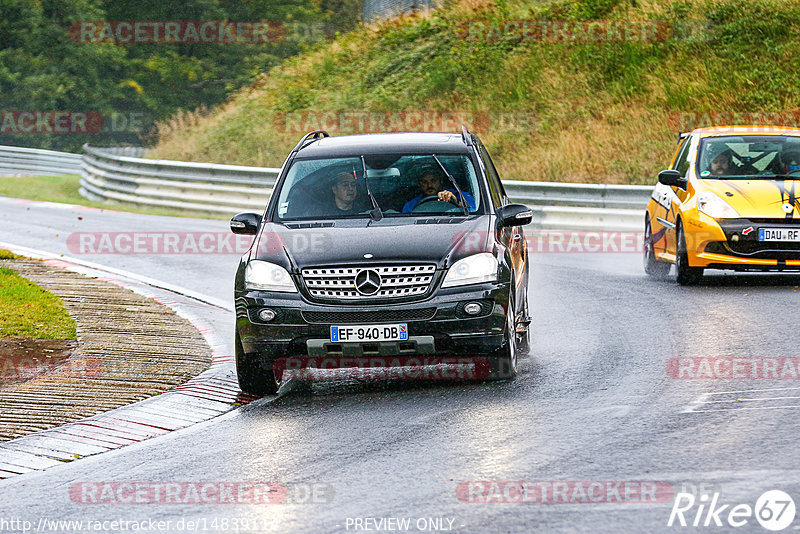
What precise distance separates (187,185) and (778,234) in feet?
49.1

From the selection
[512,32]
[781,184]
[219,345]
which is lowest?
[219,345]

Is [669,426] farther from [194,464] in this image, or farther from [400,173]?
[400,173]

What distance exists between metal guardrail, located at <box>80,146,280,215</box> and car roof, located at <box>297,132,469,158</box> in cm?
1330

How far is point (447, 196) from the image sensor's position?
32.2 ft

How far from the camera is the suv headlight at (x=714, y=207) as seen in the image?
13789 millimetres

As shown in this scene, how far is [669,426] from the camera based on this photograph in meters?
7.48

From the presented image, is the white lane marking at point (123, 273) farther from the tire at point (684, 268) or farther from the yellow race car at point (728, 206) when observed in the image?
the yellow race car at point (728, 206)

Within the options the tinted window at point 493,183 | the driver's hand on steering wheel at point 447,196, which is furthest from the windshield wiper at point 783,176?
the driver's hand on steering wheel at point 447,196

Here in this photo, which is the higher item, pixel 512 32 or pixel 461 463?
pixel 512 32

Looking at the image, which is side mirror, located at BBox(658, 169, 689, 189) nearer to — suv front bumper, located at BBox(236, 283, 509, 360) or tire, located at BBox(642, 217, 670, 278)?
tire, located at BBox(642, 217, 670, 278)

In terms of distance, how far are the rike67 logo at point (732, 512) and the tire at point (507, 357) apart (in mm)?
3094

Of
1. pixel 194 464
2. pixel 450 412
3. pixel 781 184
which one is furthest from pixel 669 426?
pixel 781 184

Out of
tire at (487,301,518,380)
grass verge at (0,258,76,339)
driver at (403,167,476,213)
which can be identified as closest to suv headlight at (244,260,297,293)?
driver at (403,167,476,213)

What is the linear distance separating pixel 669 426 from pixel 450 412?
4.61 ft
